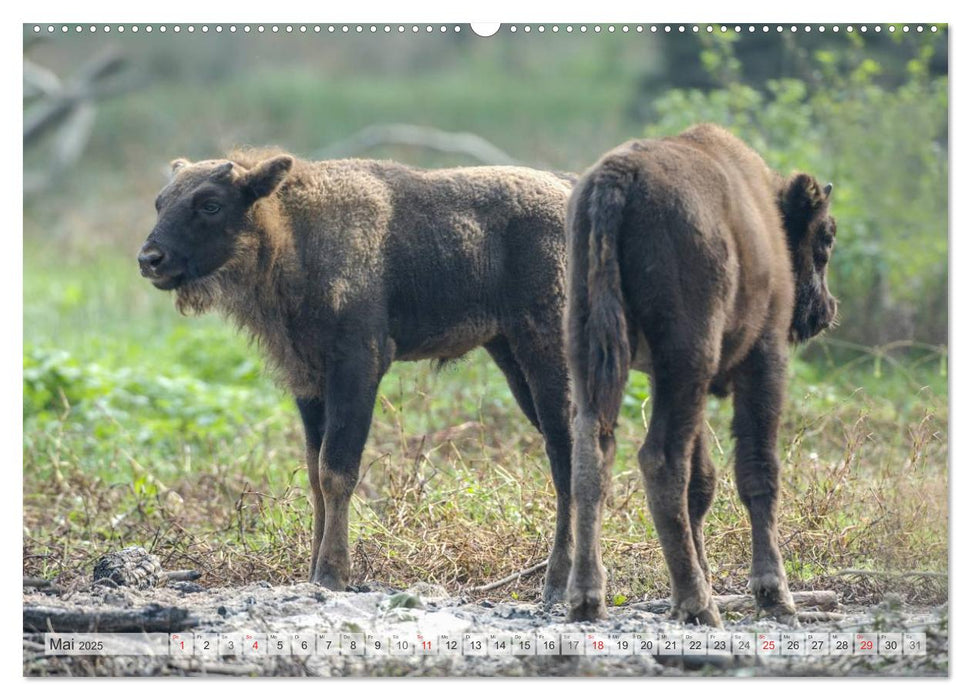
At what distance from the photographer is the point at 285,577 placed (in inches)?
317

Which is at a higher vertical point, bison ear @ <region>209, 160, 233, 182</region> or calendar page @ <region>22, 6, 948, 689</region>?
bison ear @ <region>209, 160, 233, 182</region>

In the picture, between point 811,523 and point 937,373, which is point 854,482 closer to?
point 811,523

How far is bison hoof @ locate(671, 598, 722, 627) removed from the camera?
625 centimetres

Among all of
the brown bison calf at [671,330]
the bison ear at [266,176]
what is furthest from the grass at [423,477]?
the bison ear at [266,176]

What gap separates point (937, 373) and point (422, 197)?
15.2 feet

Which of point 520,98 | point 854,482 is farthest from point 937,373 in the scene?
point 520,98

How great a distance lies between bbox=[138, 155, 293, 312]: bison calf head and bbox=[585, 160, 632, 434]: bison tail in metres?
2.20

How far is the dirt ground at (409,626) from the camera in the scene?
18.1ft

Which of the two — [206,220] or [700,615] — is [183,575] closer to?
[206,220]

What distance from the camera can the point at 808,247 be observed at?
7.41 meters

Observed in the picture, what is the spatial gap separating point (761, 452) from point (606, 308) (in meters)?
1.28

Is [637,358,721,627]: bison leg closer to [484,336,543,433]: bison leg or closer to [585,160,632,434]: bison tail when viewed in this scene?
[585,160,632,434]: bison tail

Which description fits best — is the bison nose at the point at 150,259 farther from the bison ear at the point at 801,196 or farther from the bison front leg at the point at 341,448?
the bison ear at the point at 801,196

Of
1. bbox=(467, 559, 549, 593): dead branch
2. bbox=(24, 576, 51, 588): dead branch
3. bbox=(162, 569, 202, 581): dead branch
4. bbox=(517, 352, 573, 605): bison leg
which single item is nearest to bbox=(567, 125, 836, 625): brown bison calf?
bbox=(517, 352, 573, 605): bison leg
